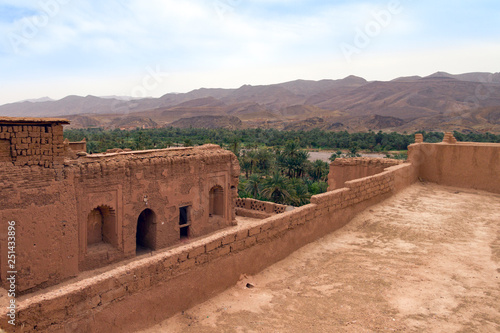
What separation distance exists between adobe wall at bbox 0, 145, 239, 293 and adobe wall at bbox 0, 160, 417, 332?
7.11m

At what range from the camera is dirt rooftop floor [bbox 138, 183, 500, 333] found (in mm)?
4480

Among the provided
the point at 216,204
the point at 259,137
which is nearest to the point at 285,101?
the point at 259,137

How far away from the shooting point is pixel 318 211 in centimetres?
739

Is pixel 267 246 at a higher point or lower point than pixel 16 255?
higher

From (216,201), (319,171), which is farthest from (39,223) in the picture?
(319,171)

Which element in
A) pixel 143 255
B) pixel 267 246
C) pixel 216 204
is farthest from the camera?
pixel 216 204

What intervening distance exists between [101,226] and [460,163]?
11603 millimetres

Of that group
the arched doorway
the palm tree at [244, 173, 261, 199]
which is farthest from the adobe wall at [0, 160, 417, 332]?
the palm tree at [244, 173, 261, 199]

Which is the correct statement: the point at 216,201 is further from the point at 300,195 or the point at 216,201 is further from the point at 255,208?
the point at 300,195

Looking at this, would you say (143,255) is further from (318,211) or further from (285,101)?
(285,101)

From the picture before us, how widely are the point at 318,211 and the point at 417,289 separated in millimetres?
2531

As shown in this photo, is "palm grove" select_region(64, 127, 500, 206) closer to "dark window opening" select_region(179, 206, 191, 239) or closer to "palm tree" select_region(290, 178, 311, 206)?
"palm tree" select_region(290, 178, 311, 206)

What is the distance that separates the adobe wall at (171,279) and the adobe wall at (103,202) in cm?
711

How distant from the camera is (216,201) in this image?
58.0 ft
